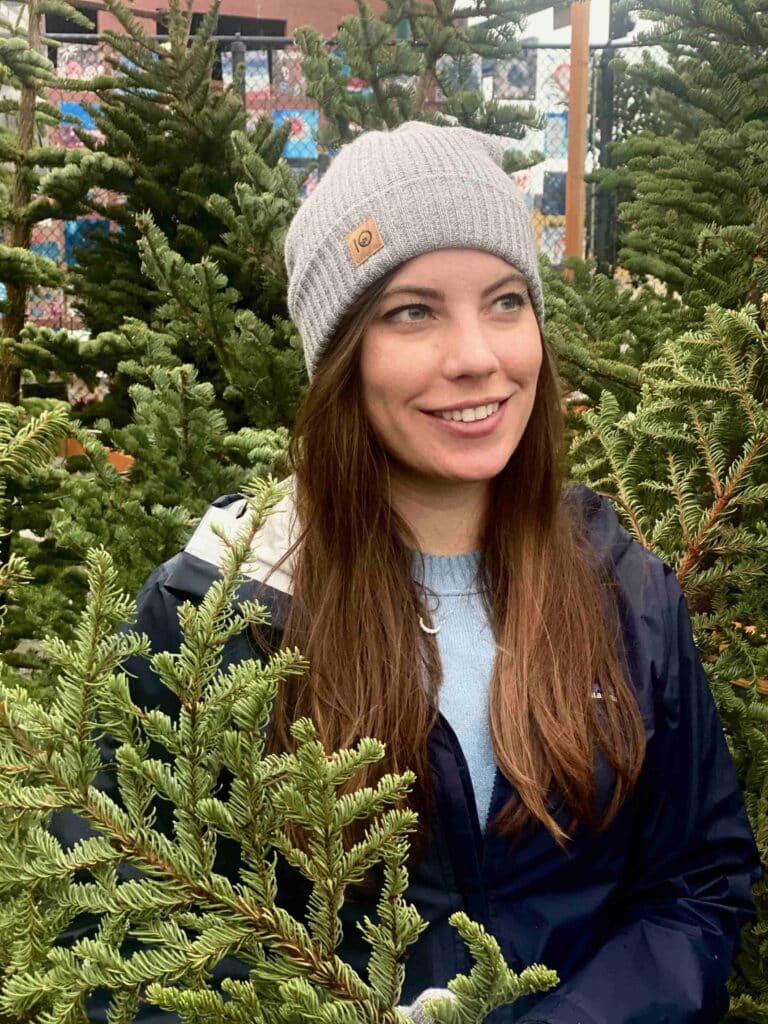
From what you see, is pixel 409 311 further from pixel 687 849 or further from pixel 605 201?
pixel 605 201

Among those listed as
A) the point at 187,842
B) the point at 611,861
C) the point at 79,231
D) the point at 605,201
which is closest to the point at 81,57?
the point at 79,231

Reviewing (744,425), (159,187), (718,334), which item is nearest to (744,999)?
(744,425)

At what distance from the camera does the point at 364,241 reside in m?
1.75

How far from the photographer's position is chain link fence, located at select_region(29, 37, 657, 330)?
15.9ft

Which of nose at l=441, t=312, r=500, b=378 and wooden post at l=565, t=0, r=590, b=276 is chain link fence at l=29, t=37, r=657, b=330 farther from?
nose at l=441, t=312, r=500, b=378

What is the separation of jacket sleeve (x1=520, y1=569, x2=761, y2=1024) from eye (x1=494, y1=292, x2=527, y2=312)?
0.58 metres

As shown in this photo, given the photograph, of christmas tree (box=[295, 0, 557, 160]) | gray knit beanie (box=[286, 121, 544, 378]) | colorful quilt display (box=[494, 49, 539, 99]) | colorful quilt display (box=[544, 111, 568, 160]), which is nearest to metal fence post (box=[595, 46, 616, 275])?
colorful quilt display (box=[494, 49, 539, 99])

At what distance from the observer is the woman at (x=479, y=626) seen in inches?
63.9

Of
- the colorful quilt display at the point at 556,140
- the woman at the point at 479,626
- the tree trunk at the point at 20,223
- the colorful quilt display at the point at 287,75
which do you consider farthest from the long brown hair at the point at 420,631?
the colorful quilt display at the point at 556,140

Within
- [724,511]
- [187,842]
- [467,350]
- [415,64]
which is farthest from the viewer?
[415,64]

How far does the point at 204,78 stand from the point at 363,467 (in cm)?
287

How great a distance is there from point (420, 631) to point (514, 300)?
24.3 inches

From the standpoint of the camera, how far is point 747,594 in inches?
87.6

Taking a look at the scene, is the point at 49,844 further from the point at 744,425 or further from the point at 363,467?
the point at 744,425
